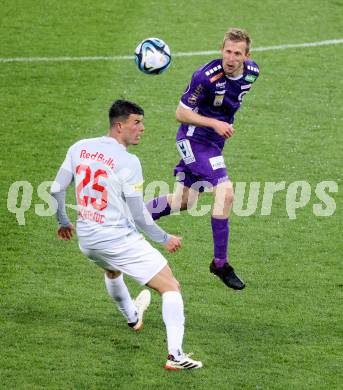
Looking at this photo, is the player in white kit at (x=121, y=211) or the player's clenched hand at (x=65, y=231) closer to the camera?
the player in white kit at (x=121, y=211)

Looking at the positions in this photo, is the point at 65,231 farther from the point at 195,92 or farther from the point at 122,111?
the point at 195,92

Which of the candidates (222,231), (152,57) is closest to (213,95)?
(152,57)

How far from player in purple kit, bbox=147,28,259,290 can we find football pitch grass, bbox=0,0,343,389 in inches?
29.8

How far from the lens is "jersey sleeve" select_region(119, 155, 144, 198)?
9.26 metres

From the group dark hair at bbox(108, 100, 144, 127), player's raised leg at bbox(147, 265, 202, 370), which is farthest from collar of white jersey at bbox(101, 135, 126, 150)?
player's raised leg at bbox(147, 265, 202, 370)

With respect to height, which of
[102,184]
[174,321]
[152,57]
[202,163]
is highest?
[152,57]

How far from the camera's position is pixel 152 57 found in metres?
11.6

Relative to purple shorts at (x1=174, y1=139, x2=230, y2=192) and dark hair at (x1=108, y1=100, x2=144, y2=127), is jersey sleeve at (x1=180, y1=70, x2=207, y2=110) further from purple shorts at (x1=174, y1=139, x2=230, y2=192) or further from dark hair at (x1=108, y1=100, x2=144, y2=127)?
dark hair at (x1=108, y1=100, x2=144, y2=127)

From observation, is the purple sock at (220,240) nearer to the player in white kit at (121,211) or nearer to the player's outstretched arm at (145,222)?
the player in white kit at (121,211)

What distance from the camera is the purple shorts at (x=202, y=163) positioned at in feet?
36.0

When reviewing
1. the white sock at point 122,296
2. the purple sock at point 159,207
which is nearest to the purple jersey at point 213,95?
the purple sock at point 159,207

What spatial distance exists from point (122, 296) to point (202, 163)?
5.53 ft

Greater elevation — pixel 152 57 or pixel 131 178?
pixel 152 57

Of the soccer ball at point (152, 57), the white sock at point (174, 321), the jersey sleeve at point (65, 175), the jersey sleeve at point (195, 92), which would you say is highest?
A: the soccer ball at point (152, 57)
